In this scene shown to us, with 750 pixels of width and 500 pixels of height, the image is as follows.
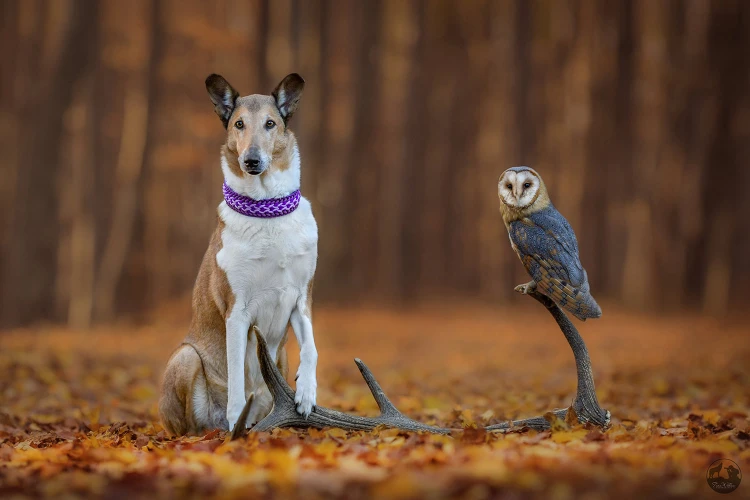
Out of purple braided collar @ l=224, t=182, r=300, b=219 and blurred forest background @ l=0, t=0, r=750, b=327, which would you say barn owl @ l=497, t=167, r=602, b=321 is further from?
blurred forest background @ l=0, t=0, r=750, b=327

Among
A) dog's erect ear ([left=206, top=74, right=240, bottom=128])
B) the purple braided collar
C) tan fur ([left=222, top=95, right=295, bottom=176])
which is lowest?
the purple braided collar

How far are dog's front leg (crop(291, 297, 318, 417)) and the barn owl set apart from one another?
1373 mm

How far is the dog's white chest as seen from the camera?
4844mm

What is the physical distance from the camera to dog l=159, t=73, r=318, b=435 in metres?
4.86

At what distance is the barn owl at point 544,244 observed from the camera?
177 inches

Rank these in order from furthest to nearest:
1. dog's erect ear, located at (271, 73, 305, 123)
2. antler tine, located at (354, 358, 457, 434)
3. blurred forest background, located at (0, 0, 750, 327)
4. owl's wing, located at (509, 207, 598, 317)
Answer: blurred forest background, located at (0, 0, 750, 327)
dog's erect ear, located at (271, 73, 305, 123)
antler tine, located at (354, 358, 457, 434)
owl's wing, located at (509, 207, 598, 317)

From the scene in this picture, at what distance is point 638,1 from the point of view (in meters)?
21.8

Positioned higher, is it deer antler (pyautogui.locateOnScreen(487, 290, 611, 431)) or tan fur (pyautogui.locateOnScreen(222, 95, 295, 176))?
tan fur (pyautogui.locateOnScreen(222, 95, 295, 176))

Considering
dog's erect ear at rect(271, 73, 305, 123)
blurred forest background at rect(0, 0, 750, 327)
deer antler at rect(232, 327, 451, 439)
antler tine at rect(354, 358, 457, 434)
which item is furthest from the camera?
blurred forest background at rect(0, 0, 750, 327)

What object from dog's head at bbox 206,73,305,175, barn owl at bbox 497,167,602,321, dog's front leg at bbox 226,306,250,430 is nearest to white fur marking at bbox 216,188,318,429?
dog's front leg at bbox 226,306,250,430

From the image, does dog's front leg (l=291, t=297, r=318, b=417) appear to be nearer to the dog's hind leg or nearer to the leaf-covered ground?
the leaf-covered ground

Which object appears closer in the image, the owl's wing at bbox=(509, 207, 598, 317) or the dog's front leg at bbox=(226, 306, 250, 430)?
the owl's wing at bbox=(509, 207, 598, 317)

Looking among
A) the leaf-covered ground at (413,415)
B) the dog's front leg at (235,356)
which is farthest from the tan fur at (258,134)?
the leaf-covered ground at (413,415)

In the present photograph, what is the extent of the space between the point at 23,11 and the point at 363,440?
12284mm
